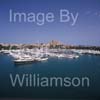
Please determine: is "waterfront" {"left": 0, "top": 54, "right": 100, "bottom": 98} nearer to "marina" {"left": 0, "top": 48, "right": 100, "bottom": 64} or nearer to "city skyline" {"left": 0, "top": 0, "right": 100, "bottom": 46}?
"marina" {"left": 0, "top": 48, "right": 100, "bottom": 64}

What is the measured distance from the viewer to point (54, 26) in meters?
3.61

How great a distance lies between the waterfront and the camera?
140 inches

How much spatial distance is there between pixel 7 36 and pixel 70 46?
0.75 meters

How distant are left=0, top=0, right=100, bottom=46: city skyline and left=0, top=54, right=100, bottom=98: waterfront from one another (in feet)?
0.73

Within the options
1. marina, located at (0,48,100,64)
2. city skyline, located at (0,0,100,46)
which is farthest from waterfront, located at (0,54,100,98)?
city skyline, located at (0,0,100,46)

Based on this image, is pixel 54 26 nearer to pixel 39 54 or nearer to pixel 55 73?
pixel 39 54

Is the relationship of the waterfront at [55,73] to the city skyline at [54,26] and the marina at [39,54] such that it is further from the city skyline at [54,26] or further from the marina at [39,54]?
the city skyline at [54,26]

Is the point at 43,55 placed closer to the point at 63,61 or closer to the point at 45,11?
the point at 63,61

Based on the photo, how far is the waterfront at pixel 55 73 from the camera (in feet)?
11.7

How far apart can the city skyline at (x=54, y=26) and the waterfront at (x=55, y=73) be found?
0.22m

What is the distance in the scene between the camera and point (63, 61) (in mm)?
3643

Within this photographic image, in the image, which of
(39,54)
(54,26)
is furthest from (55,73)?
(54,26)

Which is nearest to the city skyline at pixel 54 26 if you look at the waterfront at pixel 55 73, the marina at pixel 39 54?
the marina at pixel 39 54

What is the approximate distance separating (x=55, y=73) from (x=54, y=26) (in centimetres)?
54
